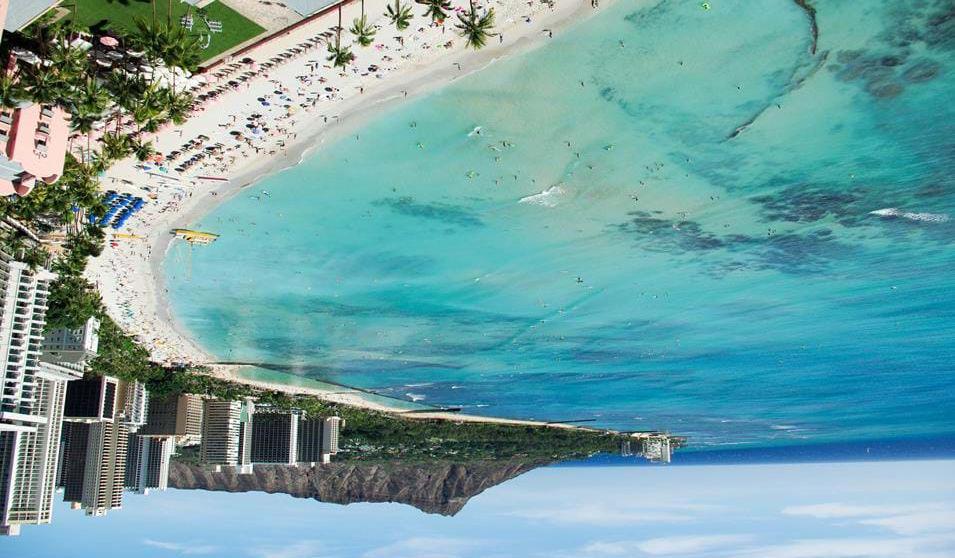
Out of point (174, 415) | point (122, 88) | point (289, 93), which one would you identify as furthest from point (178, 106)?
point (174, 415)

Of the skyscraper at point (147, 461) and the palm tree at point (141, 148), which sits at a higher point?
the palm tree at point (141, 148)

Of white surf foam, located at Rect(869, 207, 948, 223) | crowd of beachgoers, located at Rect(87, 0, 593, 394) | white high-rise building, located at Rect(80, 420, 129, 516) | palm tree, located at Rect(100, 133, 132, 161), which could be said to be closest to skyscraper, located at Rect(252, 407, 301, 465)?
white high-rise building, located at Rect(80, 420, 129, 516)

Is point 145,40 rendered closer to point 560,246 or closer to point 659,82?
point 659,82

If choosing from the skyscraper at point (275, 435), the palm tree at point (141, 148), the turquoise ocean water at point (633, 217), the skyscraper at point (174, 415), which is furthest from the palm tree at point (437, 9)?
the skyscraper at point (275, 435)

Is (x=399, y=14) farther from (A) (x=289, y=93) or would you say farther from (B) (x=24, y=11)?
(B) (x=24, y=11)

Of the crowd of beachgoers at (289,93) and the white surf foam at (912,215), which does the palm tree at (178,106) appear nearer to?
the crowd of beachgoers at (289,93)

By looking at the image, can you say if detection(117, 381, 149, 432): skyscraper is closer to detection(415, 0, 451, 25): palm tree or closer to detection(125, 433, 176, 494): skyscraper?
detection(125, 433, 176, 494): skyscraper

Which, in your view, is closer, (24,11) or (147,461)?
(24,11)
